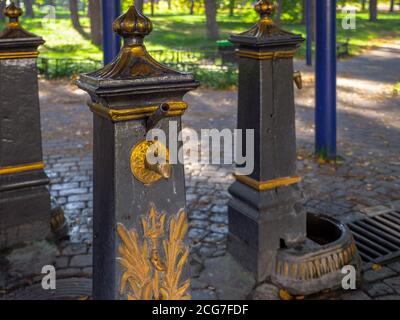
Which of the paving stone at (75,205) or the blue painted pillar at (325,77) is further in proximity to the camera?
the blue painted pillar at (325,77)

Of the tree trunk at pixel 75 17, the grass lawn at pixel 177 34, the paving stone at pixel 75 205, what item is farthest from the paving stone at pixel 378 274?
the tree trunk at pixel 75 17

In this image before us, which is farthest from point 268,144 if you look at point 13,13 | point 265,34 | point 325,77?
point 325,77

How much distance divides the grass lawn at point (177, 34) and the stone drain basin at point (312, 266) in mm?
19561

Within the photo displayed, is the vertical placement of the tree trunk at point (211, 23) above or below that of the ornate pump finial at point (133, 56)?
above

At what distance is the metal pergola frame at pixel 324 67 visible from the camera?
7.72 metres

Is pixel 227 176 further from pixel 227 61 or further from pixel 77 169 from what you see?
pixel 227 61

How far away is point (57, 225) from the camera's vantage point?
5.32 meters

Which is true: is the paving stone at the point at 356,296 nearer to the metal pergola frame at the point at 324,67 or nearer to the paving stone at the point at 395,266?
the paving stone at the point at 395,266

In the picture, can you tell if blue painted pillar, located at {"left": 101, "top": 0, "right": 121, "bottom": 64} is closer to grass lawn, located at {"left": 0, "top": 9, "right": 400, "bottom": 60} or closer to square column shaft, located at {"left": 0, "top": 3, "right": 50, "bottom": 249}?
square column shaft, located at {"left": 0, "top": 3, "right": 50, "bottom": 249}

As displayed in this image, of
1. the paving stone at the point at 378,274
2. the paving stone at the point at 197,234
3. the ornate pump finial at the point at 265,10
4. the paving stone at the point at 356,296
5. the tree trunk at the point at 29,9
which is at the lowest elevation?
the paving stone at the point at 356,296

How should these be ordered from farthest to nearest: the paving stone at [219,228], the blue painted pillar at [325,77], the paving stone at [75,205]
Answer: the blue painted pillar at [325,77] → the paving stone at [75,205] → the paving stone at [219,228]

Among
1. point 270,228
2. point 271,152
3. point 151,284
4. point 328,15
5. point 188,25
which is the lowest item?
point 270,228

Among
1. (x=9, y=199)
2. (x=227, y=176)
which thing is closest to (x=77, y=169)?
(x=227, y=176)
